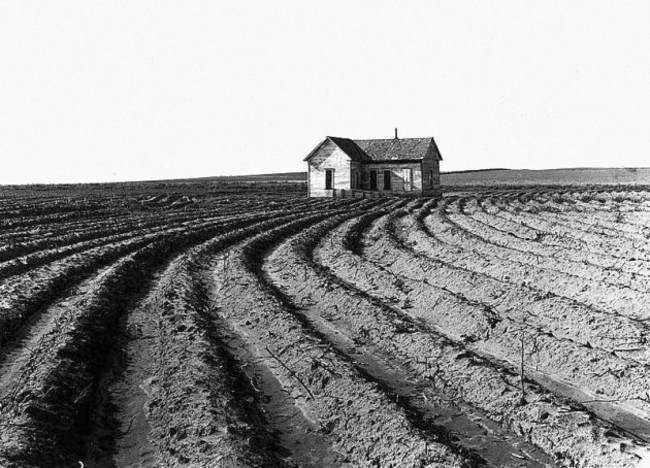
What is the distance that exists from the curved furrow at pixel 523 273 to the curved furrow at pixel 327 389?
14.8 ft

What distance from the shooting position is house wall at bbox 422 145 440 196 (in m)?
40.9

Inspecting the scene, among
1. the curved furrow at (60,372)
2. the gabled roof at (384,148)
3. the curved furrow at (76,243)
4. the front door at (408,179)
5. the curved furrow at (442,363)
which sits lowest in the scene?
the curved furrow at (442,363)

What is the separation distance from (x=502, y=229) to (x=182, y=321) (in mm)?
12290

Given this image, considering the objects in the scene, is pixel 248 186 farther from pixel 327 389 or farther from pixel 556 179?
pixel 327 389

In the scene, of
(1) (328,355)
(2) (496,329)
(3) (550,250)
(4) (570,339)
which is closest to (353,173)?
(3) (550,250)

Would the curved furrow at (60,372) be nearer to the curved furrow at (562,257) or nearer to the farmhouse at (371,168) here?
the curved furrow at (562,257)

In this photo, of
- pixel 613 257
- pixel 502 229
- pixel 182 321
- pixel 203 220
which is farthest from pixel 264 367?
pixel 203 220

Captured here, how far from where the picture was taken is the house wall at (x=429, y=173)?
134 feet

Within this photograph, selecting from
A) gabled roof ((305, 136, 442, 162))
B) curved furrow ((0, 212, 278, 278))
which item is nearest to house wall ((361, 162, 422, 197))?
gabled roof ((305, 136, 442, 162))

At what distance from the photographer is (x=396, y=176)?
41.1 m

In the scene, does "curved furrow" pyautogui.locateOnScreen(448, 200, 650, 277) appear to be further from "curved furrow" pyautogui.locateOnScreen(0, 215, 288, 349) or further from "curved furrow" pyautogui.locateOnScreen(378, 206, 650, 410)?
"curved furrow" pyautogui.locateOnScreen(0, 215, 288, 349)

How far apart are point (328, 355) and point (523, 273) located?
19.4 feet

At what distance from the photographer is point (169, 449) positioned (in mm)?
5410

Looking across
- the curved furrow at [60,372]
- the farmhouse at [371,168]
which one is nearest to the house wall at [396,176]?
the farmhouse at [371,168]
